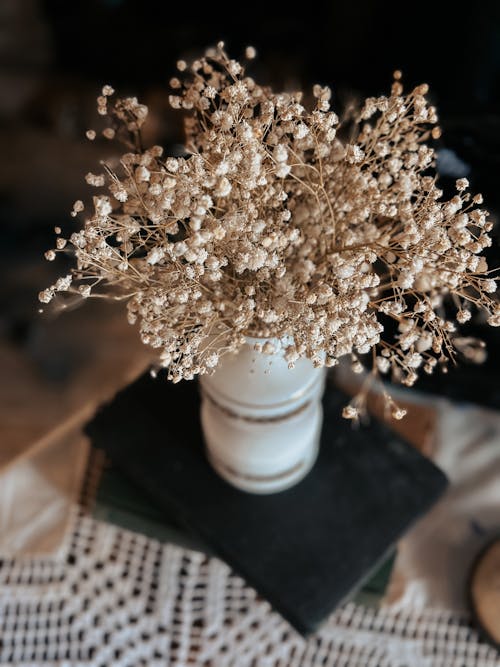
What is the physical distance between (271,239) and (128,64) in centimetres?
184

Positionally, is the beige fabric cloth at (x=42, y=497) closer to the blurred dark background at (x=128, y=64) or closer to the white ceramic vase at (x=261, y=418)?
the white ceramic vase at (x=261, y=418)

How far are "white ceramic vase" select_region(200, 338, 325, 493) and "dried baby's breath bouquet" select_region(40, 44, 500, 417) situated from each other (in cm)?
5

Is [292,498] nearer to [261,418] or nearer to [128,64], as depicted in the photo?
[261,418]

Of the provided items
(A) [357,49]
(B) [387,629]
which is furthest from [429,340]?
(A) [357,49]

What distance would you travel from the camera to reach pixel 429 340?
2.09 feet

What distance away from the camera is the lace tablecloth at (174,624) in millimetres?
917

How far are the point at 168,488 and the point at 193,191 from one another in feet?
1.58

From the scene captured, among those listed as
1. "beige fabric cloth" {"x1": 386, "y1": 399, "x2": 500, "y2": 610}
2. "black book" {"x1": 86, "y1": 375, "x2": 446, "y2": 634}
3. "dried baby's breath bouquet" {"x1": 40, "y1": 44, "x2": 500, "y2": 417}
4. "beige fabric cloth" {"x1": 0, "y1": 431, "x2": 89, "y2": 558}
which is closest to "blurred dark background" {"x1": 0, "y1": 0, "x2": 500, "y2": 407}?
"beige fabric cloth" {"x1": 0, "y1": 431, "x2": 89, "y2": 558}

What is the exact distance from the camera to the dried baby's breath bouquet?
611 millimetres

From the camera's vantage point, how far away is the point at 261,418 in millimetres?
792

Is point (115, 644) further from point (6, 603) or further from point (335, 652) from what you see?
point (335, 652)

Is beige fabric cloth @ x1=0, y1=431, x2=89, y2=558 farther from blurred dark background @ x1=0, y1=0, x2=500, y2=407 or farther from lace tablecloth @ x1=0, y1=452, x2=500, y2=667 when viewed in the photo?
blurred dark background @ x1=0, y1=0, x2=500, y2=407

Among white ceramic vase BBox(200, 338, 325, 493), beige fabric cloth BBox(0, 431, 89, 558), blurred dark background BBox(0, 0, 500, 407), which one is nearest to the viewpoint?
white ceramic vase BBox(200, 338, 325, 493)

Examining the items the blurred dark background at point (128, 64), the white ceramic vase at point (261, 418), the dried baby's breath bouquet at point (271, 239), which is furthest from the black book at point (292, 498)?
the blurred dark background at point (128, 64)
